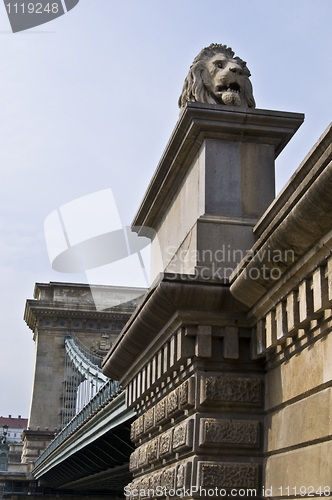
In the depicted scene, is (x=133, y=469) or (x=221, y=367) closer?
(x=221, y=367)

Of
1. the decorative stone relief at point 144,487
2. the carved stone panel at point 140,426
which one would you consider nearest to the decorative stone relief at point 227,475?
the decorative stone relief at point 144,487

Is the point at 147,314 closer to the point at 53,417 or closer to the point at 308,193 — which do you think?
the point at 308,193

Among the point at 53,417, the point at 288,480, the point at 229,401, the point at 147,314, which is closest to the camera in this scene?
the point at 288,480

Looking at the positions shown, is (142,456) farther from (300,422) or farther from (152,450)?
(300,422)

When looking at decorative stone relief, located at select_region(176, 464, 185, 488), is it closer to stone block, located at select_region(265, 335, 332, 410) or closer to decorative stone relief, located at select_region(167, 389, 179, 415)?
decorative stone relief, located at select_region(167, 389, 179, 415)

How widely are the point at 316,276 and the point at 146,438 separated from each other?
16.3 ft

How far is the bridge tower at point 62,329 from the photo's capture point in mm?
51125

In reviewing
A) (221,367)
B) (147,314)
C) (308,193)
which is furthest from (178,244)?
(308,193)

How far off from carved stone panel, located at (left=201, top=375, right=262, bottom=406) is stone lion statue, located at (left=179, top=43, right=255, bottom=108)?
3.58 meters

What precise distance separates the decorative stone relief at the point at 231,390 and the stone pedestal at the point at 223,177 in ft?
3.94

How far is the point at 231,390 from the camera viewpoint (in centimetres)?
753

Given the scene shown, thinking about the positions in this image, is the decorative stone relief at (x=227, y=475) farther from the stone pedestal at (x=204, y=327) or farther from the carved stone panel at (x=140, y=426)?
the carved stone panel at (x=140, y=426)

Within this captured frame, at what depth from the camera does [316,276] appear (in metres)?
5.98

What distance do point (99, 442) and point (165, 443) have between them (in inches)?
502
